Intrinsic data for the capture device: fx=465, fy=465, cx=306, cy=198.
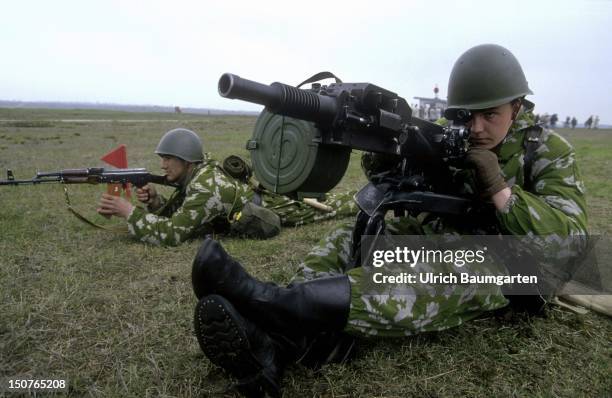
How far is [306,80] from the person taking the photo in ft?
8.54

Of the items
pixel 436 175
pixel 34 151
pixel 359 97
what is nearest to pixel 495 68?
pixel 436 175

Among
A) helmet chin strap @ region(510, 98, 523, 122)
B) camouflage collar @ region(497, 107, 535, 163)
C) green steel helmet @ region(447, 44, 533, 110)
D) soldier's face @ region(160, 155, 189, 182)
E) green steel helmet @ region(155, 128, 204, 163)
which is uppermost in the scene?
green steel helmet @ region(447, 44, 533, 110)

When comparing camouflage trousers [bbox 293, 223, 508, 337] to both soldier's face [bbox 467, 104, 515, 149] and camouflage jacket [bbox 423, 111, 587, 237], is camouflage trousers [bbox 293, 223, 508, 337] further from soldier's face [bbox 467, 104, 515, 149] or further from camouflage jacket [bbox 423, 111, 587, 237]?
soldier's face [bbox 467, 104, 515, 149]

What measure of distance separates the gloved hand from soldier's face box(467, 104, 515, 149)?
0.34 m

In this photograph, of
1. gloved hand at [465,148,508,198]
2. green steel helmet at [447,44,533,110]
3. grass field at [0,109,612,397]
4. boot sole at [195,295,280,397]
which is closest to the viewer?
boot sole at [195,295,280,397]

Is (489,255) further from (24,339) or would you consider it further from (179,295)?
(24,339)

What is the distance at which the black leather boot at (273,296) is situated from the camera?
2.20 metres

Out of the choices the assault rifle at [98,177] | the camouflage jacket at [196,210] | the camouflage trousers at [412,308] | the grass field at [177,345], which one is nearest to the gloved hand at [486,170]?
the camouflage trousers at [412,308]

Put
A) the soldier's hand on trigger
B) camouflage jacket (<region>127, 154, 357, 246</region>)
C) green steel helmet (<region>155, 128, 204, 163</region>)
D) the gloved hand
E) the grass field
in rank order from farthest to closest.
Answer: the soldier's hand on trigger, green steel helmet (<region>155, 128, 204, 163</region>), camouflage jacket (<region>127, 154, 357, 246</region>), the gloved hand, the grass field

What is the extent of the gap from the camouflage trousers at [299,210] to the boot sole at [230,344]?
3611 millimetres

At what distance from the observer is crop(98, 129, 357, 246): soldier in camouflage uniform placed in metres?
4.94

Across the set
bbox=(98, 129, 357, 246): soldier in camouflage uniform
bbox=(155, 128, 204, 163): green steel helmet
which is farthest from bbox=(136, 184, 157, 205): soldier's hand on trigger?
bbox=(155, 128, 204, 163): green steel helmet

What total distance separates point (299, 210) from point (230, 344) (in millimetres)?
3827

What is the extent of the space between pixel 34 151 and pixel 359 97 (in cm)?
1473
